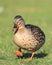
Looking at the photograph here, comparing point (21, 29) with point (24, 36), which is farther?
point (21, 29)

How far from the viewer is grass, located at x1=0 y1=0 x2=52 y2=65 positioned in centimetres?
1163

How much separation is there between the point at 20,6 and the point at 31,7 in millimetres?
962

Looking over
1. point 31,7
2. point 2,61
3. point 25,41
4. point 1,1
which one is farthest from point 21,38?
point 1,1

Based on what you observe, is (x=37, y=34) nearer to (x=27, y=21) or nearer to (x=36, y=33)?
(x=36, y=33)

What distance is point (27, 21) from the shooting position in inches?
797

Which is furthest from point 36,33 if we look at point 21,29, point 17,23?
point 17,23

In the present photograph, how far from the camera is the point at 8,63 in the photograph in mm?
10883

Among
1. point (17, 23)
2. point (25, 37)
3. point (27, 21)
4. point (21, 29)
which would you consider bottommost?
point (27, 21)

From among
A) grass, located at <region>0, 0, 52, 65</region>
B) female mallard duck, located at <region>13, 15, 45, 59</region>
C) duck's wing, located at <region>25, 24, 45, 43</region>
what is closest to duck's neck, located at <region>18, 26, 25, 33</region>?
female mallard duck, located at <region>13, 15, 45, 59</region>

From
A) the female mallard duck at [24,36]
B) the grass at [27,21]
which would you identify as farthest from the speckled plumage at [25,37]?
the grass at [27,21]

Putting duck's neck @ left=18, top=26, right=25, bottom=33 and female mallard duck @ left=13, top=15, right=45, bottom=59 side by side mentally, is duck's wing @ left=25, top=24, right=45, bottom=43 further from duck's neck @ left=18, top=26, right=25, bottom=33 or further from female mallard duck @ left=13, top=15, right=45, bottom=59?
duck's neck @ left=18, top=26, right=25, bottom=33

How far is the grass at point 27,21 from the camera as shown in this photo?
38.2 ft

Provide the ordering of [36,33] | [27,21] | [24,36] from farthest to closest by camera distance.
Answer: [27,21]
[36,33]
[24,36]

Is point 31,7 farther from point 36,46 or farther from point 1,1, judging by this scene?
point 36,46
